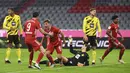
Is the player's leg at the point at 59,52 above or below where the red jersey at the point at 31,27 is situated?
below

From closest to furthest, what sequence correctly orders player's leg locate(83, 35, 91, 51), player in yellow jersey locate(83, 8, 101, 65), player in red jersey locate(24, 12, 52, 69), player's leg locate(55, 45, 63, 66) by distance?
player in red jersey locate(24, 12, 52, 69) → player's leg locate(55, 45, 63, 66) → player's leg locate(83, 35, 91, 51) → player in yellow jersey locate(83, 8, 101, 65)

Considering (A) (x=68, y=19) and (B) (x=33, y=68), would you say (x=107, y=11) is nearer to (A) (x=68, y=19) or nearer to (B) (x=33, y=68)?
(A) (x=68, y=19)

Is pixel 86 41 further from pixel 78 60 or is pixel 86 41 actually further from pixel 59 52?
pixel 59 52

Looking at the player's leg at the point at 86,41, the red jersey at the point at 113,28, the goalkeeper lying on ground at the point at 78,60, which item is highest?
the red jersey at the point at 113,28

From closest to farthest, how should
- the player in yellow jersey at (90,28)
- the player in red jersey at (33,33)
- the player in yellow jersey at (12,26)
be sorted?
the player in red jersey at (33,33)
the player in yellow jersey at (90,28)
the player in yellow jersey at (12,26)

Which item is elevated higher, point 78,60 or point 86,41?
point 86,41

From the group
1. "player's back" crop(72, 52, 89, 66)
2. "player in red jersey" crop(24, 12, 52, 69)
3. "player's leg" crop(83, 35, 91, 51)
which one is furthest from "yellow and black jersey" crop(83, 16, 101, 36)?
"player in red jersey" crop(24, 12, 52, 69)

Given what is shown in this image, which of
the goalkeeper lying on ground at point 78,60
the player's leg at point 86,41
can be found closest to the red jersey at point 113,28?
the player's leg at point 86,41

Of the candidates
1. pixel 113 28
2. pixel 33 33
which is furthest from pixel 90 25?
pixel 33 33

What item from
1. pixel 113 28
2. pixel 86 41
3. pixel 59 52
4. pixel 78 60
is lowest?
pixel 78 60

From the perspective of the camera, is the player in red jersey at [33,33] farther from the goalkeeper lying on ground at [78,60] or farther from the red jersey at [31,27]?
the goalkeeper lying on ground at [78,60]

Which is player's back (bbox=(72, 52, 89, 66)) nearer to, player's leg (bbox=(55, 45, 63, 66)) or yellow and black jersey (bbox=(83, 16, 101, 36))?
player's leg (bbox=(55, 45, 63, 66))

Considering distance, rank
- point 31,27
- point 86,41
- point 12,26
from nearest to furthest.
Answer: point 31,27 → point 86,41 → point 12,26

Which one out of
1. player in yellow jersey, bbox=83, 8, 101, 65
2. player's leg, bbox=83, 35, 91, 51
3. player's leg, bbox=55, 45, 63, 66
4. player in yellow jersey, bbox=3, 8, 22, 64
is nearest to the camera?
player's leg, bbox=55, 45, 63, 66
